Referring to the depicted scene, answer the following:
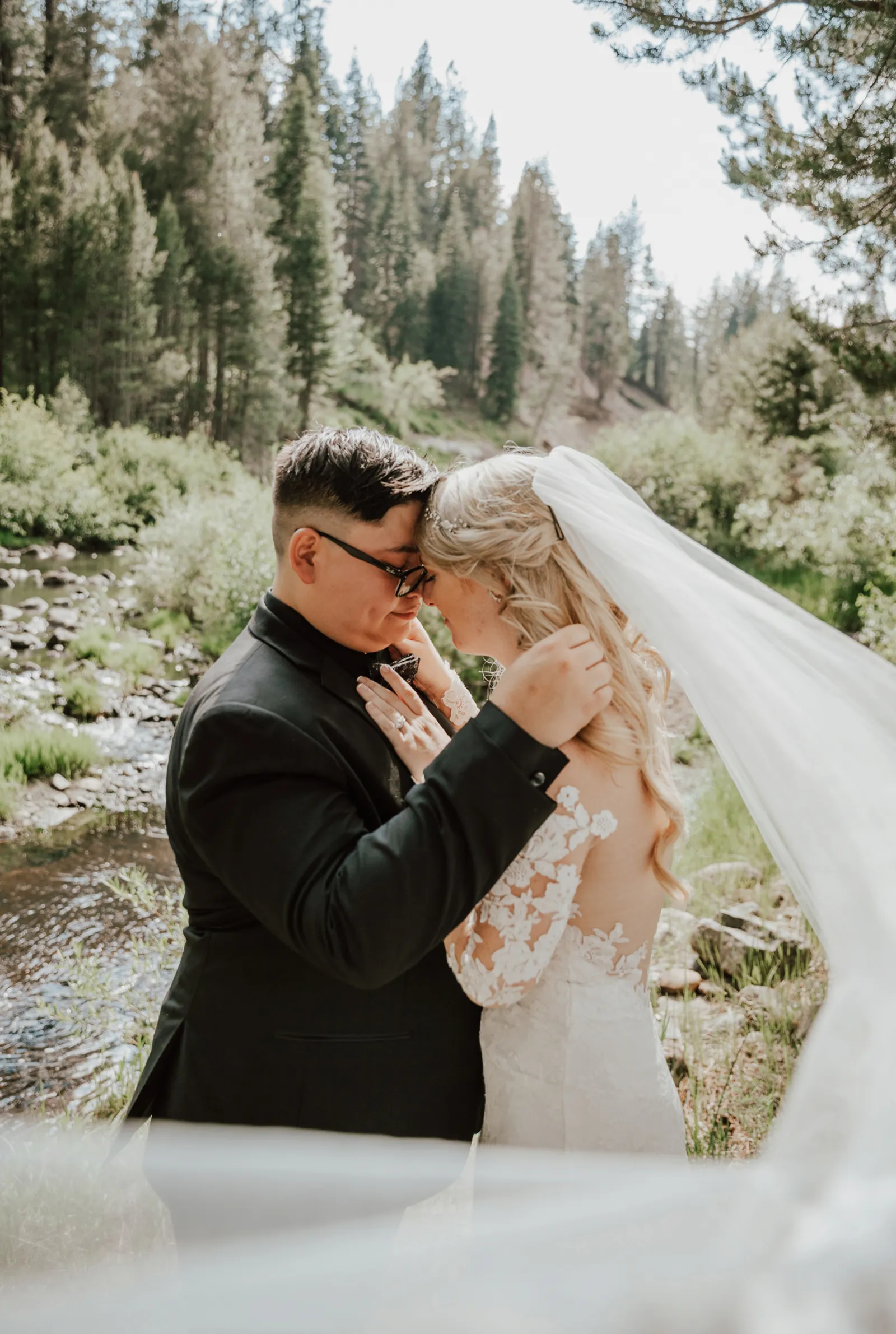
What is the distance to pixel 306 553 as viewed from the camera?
194cm

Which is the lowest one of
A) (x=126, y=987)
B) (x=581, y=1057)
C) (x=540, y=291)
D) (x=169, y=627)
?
(x=169, y=627)

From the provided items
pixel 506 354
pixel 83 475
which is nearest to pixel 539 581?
pixel 83 475

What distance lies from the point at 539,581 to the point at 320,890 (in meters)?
0.78

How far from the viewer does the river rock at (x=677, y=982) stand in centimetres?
446

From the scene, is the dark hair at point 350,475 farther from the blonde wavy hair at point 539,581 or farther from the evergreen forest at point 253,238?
the evergreen forest at point 253,238

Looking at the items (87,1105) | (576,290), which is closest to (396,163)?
(576,290)

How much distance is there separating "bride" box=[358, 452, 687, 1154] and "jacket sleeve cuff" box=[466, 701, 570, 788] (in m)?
0.25

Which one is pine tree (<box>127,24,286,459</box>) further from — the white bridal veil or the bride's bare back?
the white bridal veil

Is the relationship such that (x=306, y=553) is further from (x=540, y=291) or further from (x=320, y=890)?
(x=540, y=291)

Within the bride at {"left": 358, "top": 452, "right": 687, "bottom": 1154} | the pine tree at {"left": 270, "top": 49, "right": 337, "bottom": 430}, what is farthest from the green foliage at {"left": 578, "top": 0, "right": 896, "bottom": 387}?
the pine tree at {"left": 270, "top": 49, "right": 337, "bottom": 430}

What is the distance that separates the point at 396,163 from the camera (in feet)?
127

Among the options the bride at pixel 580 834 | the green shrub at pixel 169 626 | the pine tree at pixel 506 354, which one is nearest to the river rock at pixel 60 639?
the green shrub at pixel 169 626

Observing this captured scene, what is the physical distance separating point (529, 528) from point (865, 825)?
2.92 feet

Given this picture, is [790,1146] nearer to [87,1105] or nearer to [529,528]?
[529,528]
